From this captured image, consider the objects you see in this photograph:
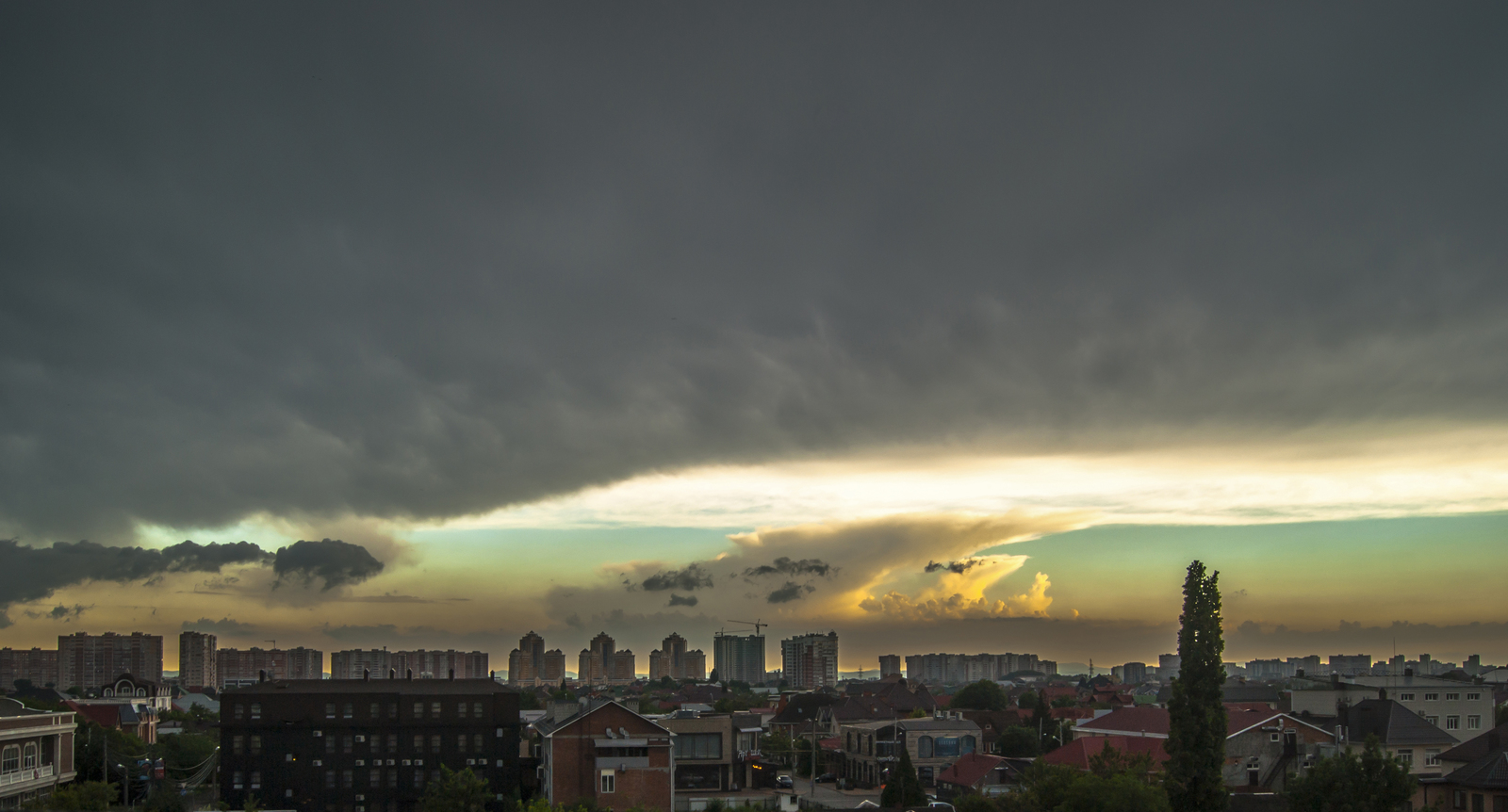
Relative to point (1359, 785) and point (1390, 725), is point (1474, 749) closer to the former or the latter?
point (1390, 725)

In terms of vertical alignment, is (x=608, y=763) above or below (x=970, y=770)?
above

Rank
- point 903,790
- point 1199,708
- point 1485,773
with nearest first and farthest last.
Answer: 1. point 1199,708
2. point 1485,773
3. point 903,790

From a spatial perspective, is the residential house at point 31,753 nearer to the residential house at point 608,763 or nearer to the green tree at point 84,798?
the green tree at point 84,798

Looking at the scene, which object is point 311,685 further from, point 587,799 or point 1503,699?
point 1503,699

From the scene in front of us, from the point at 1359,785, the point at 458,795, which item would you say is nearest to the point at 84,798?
the point at 458,795

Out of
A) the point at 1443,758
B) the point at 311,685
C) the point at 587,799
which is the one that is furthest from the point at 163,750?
the point at 1443,758

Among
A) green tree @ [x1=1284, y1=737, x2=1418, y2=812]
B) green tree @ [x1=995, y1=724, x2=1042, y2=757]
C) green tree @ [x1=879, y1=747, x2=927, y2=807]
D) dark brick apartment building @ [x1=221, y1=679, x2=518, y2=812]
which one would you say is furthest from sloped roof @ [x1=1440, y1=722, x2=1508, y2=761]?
dark brick apartment building @ [x1=221, y1=679, x2=518, y2=812]
